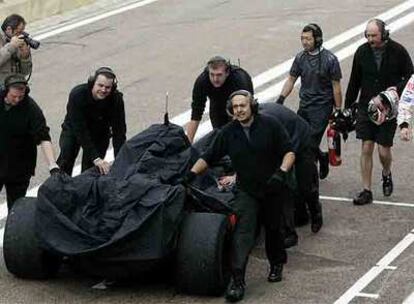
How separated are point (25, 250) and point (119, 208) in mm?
990

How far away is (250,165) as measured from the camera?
10.1 m

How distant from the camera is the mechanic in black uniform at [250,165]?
32.7 ft

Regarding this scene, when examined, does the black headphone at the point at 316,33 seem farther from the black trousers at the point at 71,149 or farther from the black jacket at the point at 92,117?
the black trousers at the point at 71,149

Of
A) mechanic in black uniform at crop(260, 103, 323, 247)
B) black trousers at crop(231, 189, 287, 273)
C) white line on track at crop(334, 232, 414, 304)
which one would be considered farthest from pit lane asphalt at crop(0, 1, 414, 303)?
black trousers at crop(231, 189, 287, 273)

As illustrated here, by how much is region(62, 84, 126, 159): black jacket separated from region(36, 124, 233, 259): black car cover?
0.82 meters

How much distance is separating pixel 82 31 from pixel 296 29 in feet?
12.4

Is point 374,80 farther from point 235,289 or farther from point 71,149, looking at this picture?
point 235,289

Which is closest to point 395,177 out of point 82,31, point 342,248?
point 342,248

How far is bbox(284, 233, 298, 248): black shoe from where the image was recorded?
11047 mm

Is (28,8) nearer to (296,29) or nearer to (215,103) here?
(296,29)

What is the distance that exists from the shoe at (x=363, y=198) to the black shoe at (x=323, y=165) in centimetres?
78

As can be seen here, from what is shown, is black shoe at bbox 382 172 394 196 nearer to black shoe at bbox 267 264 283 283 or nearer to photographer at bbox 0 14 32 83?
black shoe at bbox 267 264 283 283

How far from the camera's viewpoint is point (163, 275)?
10.5 metres

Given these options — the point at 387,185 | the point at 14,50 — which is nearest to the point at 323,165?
the point at 387,185
